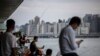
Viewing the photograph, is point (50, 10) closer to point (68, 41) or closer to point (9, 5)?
point (9, 5)

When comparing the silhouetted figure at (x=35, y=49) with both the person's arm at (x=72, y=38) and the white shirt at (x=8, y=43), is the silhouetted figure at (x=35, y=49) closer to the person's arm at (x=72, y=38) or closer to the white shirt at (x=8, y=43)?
the white shirt at (x=8, y=43)

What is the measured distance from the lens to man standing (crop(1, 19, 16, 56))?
3.83m

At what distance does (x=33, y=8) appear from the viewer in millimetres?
27125

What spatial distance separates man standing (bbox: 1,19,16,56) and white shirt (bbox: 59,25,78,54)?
1.93 feet

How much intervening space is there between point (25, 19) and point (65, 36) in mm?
18779

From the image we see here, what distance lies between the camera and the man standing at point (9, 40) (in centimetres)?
383

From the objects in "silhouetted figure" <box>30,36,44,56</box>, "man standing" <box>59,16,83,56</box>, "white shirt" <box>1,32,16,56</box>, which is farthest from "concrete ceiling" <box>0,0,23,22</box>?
"man standing" <box>59,16,83,56</box>

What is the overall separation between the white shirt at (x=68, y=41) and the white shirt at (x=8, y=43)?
0.59 meters

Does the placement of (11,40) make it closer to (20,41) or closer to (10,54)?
(10,54)

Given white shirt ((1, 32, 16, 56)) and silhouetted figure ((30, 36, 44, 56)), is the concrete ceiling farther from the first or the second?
white shirt ((1, 32, 16, 56))

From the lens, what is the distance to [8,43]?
3.86m

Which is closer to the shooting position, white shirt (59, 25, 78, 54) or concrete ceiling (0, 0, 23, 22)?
white shirt (59, 25, 78, 54)

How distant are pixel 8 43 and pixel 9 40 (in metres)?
0.05

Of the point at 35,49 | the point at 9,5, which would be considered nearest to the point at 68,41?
the point at 35,49
